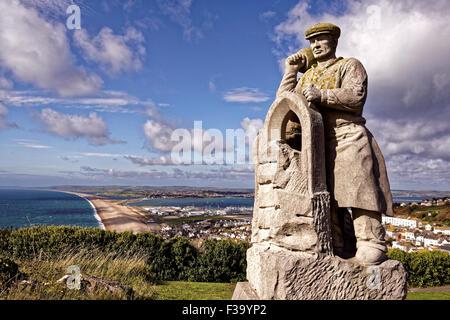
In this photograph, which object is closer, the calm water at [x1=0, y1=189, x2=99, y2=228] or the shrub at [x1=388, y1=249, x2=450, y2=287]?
the shrub at [x1=388, y1=249, x2=450, y2=287]

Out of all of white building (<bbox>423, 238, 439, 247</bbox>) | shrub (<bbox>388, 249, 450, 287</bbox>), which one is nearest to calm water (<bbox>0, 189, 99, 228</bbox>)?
shrub (<bbox>388, 249, 450, 287</bbox>)

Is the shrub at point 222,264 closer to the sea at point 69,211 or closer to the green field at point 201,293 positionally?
the green field at point 201,293

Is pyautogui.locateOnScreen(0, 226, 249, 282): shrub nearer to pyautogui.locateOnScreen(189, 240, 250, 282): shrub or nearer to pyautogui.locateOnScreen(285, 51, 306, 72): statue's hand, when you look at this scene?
pyautogui.locateOnScreen(189, 240, 250, 282): shrub

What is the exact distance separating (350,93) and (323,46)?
910 millimetres

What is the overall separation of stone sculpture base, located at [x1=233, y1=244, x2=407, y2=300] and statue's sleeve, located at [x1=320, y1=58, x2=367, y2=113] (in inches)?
78.4

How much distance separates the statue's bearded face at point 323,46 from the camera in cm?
430

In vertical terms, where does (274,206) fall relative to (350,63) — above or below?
below

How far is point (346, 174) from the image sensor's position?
13.0 feet

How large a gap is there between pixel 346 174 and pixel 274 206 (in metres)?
1.05

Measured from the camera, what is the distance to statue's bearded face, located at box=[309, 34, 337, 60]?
4.30 m
